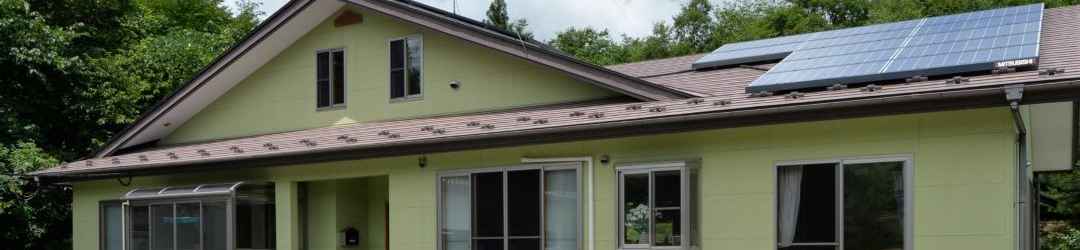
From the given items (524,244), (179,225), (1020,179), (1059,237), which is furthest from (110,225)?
(1059,237)

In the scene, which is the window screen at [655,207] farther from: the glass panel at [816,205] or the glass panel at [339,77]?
the glass panel at [339,77]

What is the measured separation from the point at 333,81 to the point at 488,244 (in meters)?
4.88

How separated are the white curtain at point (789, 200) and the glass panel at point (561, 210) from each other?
2.76 meters

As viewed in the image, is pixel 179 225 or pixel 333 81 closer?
pixel 179 225

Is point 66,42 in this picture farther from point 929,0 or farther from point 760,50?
point 929,0

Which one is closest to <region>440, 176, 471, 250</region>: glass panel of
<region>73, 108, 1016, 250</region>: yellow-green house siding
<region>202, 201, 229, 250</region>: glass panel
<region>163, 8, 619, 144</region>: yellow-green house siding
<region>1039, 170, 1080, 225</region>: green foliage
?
<region>73, 108, 1016, 250</region>: yellow-green house siding

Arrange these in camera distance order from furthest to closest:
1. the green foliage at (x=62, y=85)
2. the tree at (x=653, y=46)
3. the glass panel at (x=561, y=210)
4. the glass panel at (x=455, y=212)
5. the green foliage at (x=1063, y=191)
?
the tree at (x=653, y=46)
the green foliage at (x=1063, y=191)
the green foliage at (x=62, y=85)
the glass panel at (x=455, y=212)
the glass panel at (x=561, y=210)

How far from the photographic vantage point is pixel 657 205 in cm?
1317

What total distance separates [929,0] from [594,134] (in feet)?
85.1

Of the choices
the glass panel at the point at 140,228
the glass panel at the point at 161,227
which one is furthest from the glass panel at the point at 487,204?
the glass panel at the point at 140,228

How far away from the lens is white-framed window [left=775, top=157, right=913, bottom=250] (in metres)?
11.5

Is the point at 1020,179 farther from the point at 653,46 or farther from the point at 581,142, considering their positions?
the point at 653,46

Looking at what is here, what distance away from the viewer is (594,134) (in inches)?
525

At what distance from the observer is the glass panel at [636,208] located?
13.3 m
